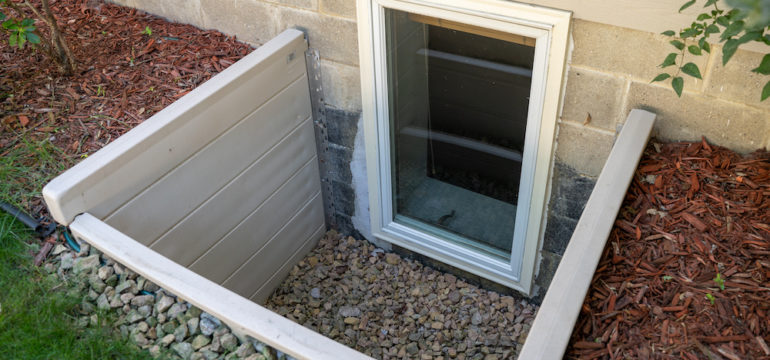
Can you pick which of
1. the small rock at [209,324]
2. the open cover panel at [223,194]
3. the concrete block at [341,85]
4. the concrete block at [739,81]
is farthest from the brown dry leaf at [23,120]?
the concrete block at [739,81]

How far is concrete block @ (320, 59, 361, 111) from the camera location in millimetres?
3697

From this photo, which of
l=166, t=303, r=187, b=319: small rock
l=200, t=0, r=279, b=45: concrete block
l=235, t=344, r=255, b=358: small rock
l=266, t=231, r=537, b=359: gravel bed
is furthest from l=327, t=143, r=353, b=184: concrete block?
l=235, t=344, r=255, b=358: small rock

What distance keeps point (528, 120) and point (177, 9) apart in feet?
8.16

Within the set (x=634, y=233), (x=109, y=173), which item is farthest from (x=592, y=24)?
(x=109, y=173)

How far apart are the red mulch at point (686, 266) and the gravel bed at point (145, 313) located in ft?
3.94

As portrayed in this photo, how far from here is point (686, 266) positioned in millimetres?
2234

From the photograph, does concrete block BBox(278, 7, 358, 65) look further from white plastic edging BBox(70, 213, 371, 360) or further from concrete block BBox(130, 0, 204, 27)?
white plastic edging BBox(70, 213, 371, 360)

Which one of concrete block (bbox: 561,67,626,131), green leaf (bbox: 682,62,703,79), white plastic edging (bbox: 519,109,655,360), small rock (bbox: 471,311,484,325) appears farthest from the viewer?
small rock (bbox: 471,311,484,325)

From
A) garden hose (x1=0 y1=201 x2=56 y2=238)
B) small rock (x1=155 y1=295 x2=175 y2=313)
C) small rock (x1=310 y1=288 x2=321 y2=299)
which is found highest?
garden hose (x1=0 y1=201 x2=56 y2=238)

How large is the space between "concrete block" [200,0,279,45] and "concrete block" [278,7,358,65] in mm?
60

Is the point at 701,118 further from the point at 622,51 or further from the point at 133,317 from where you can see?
the point at 133,317

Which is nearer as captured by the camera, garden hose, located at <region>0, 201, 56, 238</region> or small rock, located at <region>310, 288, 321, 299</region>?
garden hose, located at <region>0, 201, 56, 238</region>

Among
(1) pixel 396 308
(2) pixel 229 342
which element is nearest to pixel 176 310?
(2) pixel 229 342

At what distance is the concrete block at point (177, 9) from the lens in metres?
4.04
